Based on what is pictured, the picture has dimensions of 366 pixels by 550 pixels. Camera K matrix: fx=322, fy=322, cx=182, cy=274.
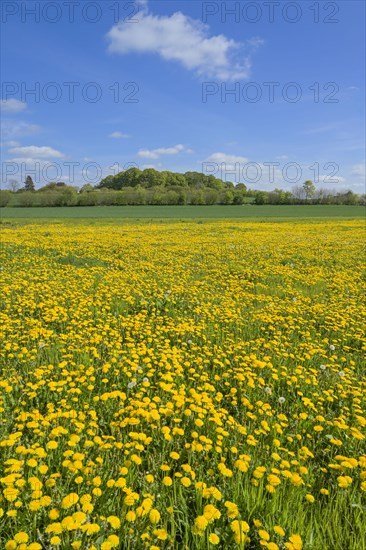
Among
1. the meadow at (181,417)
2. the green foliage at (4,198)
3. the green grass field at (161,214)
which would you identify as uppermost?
the green foliage at (4,198)

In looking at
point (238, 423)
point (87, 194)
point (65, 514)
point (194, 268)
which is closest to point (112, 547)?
point (65, 514)

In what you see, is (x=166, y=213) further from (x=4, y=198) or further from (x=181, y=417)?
(x=181, y=417)

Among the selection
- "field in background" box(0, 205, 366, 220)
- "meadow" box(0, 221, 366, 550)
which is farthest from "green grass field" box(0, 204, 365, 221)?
"meadow" box(0, 221, 366, 550)

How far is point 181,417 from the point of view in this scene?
2.98m

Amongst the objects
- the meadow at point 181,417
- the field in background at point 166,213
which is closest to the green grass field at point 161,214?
the field in background at point 166,213

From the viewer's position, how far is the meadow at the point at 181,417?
188 centimetres

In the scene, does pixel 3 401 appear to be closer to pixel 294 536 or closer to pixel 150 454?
pixel 150 454

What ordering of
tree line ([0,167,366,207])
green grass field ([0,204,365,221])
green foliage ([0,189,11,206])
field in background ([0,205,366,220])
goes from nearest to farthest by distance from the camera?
green grass field ([0,204,365,221]) → field in background ([0,205,366,220]) → green foliage ([0,189,11,206]) → tree line ([0,167,366,207])

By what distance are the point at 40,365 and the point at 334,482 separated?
3.19 m

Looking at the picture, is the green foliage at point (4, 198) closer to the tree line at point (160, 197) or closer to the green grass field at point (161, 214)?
the tree line at point (160, 197)

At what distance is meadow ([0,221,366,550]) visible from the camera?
188 centimetres

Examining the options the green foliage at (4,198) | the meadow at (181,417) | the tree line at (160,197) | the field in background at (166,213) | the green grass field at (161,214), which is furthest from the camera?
the tree line at (160,197)

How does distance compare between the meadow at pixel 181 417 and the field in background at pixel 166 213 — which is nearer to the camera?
the meadow at pixel 181 417

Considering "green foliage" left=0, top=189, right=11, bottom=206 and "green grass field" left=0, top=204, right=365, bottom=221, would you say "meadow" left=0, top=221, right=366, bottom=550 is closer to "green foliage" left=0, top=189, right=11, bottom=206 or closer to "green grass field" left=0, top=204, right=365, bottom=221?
"green grass field" left=0, top=204, right=365, bottom=221
